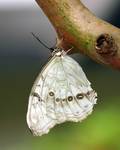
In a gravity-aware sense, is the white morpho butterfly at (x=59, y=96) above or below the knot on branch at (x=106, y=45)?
below

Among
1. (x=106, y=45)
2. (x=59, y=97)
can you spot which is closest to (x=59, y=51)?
(x=59, y=97)

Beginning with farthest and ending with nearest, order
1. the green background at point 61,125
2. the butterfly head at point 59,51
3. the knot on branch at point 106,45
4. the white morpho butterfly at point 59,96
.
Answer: the green background at point 61,125
the white morpho butterfly at point 59,96
the butterfly head at point 59,51
the knot on branch at point 106,45

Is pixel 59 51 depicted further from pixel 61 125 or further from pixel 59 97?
pixel 61 125

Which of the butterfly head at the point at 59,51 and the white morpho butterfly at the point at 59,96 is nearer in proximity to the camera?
the butterfly head at the point at 59,51

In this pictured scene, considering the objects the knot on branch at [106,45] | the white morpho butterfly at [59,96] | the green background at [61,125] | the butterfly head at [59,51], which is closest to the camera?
the knot on branch at [106,45]

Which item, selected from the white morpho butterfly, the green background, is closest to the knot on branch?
the white morpho butterfly

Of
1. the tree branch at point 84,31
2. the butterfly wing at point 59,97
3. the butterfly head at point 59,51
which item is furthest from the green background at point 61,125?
the tree branch at point 84,31

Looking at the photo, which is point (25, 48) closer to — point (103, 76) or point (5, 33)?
point (5, 33)

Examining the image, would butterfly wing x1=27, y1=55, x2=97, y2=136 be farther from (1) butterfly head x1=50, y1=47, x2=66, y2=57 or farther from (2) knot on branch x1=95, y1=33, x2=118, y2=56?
(2) knot on branch x1=95, y1=33, x2=118, y2=56

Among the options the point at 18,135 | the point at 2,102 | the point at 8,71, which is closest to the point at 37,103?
the point at 18,135

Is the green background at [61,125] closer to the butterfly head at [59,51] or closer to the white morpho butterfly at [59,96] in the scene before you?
the white morpho butterfly at [59,96]
